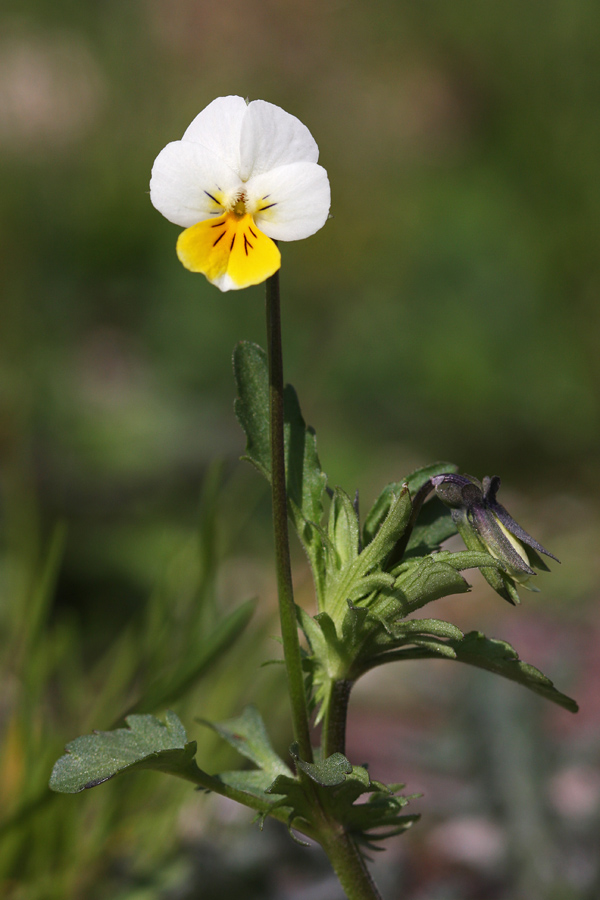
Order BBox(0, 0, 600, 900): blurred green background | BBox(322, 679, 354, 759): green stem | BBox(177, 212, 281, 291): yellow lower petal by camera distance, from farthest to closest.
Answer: BBox(0, 0, 600, 900): blurred green background → BBox(322, 679, 354, 759): green stem → BBox(177, 212, 281, 291): yellow lower petal

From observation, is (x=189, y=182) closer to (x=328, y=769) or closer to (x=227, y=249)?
(x=227, y=249)

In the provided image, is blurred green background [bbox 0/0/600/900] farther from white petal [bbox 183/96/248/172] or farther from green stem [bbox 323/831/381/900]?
white petal [bbox 183/96/248/172]

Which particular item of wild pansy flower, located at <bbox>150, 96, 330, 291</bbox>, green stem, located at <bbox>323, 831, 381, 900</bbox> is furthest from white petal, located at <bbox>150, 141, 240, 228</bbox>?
green stem, located at <bbox>323, 831, 381, 900</bbox>

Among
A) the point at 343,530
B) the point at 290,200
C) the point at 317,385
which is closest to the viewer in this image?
the point at 290,200

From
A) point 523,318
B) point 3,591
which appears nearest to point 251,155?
point 3,591

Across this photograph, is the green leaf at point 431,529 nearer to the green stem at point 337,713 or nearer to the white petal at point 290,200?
the green stem at point 337,713

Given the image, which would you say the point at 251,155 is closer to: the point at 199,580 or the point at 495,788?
the point at 199,580

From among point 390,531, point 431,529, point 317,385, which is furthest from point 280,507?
point 317,385

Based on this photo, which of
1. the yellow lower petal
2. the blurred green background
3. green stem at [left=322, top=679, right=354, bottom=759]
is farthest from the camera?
the blurred green background
